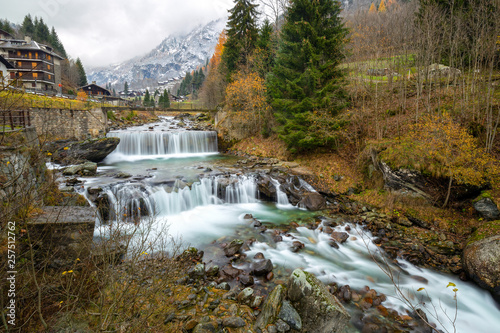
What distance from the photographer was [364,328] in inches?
239

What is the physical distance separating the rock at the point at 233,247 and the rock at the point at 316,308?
3.45 meters

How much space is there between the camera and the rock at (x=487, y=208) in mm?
9547

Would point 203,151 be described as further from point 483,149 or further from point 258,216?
point 483,149

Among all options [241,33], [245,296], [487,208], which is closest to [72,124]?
[241,33]

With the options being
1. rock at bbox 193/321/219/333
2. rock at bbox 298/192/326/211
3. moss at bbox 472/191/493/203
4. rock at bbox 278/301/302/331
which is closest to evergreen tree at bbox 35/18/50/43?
rock at bbox 298/192/326/211

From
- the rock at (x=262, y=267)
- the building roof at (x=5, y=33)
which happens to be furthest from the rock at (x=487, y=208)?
the building roof at (x=5, y=33)

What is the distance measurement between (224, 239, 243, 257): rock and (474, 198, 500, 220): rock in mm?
10457

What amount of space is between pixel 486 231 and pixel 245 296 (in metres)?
9.68

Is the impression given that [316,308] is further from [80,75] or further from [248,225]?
[80,75]

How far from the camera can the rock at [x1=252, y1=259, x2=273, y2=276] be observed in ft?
25.8

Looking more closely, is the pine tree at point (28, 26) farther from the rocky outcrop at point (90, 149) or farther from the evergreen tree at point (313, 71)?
the evergreen tree at point (313, 71)

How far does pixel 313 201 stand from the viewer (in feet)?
44.9

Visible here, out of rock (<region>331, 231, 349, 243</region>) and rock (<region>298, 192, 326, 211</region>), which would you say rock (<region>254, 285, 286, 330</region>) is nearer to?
rock (<region>331, 231, 349, 243</region>)

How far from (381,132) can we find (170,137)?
21757 millimetres
